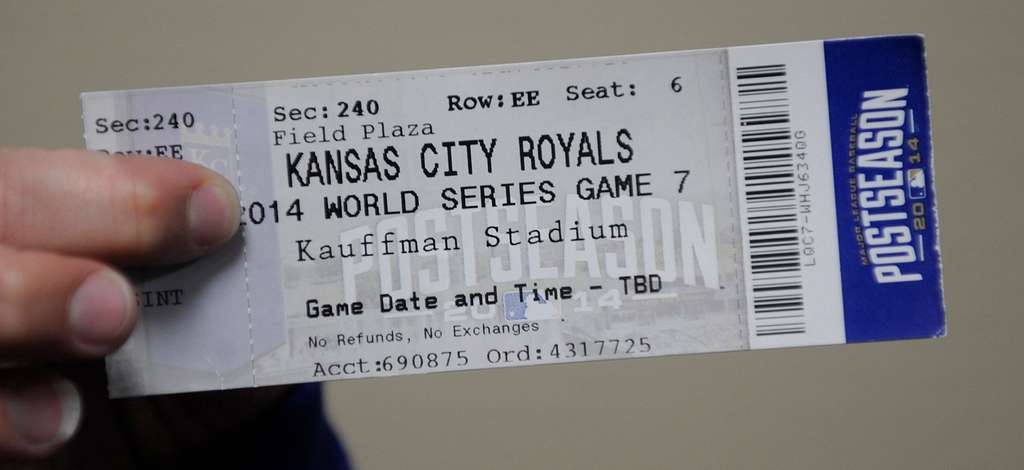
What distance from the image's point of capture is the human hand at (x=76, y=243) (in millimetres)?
371

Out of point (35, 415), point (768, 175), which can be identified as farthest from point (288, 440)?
point (768, 175)

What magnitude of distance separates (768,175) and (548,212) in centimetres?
13

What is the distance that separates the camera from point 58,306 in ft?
1.20

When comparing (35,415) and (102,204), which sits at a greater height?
(102,204)

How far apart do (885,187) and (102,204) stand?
0.43 m

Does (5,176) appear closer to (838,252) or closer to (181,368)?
(181,368)

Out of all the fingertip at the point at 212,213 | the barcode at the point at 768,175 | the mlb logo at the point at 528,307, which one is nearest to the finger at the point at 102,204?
the fingertip at the point at 212,213

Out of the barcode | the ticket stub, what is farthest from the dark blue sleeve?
the barcode

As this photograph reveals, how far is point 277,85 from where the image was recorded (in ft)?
1.45

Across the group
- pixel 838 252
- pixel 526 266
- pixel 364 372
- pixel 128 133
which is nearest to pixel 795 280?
pixel 838 252

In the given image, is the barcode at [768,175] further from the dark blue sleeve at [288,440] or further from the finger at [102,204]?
the dark blue sleeve at [288,440]

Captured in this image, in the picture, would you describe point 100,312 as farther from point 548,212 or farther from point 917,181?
point 917,181

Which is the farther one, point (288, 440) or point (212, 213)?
point (288, 440)

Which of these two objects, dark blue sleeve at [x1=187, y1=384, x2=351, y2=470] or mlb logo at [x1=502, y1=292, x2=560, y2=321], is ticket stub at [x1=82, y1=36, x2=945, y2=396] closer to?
mlb logo at [x1=502, y1=292, x2=560, y2=321]
